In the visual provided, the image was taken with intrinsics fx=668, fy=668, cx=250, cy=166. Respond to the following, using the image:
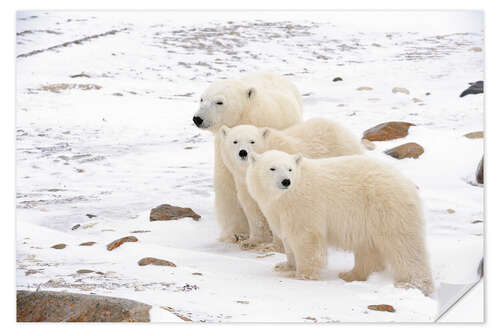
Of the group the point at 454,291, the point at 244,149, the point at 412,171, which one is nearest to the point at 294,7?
the point at 244,149

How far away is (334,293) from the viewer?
4332 mm

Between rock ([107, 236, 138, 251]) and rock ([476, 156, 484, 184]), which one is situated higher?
rock ([476, 156, 484, 184])

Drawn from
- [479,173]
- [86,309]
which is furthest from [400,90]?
[86,309]

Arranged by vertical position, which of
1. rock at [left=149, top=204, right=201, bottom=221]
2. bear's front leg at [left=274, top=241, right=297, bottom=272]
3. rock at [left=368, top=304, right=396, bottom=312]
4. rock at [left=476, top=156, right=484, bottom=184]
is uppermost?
rock at [left=476, top=156, right=484, bottom=184]

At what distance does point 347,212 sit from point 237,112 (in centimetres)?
144

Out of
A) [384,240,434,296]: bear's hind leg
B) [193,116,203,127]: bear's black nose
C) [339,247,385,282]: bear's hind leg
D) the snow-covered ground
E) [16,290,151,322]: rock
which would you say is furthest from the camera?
[193,116,203,127]: bear's black nose

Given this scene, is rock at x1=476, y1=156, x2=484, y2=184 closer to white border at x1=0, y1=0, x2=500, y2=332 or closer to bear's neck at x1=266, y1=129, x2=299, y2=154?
white border at x1=0, y1=0, x2=500, y2=332

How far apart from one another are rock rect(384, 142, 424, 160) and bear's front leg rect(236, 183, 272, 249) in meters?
1.16

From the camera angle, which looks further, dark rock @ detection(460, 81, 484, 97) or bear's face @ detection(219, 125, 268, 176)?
dark rock @ detection(460, 81, 484, 97)

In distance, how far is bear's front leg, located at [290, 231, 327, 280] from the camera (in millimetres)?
4473

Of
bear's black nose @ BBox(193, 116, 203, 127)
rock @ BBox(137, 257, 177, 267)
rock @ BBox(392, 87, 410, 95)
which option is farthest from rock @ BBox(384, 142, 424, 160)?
rock @ BBox(137, 257, 177, 267)

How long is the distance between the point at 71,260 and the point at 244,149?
146cm
